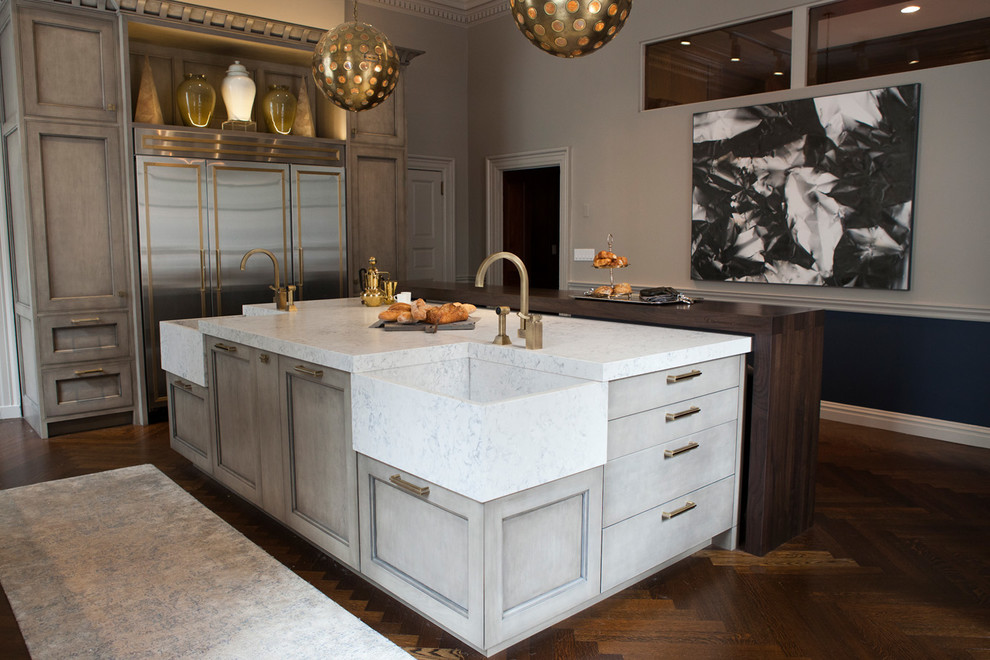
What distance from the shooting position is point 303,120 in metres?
5.62

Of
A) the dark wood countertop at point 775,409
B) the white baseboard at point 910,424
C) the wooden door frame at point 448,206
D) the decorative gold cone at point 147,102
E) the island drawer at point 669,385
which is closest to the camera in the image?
the island drawer at point 669,385

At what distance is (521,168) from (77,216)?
3807 mm

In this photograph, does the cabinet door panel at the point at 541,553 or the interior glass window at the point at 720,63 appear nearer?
the cabinet door panel at the point at 541,553

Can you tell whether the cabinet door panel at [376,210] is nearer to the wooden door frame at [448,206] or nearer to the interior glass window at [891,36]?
the wooden door frame at [448,206]

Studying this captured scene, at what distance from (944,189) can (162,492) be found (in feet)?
15.1

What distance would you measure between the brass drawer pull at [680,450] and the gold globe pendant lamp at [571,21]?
4.29 feet

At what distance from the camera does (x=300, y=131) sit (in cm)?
561

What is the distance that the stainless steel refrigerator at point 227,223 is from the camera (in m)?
4.79

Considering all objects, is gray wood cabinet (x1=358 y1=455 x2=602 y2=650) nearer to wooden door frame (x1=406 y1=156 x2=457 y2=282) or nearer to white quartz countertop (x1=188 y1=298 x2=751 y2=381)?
white quartz countertop (x1=188 y1=298 x2=751 y2=381)

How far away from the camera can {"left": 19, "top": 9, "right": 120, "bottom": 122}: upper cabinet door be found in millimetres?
4293

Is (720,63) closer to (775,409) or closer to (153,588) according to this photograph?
(775,409)

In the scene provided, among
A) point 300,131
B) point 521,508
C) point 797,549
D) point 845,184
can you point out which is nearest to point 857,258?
point 845,184

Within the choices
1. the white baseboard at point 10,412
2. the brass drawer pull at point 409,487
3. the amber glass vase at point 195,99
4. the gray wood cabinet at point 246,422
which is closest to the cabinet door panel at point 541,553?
the brass drawer pull at point 409,487

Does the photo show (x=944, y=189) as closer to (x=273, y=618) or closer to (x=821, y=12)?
(x=821, y=12)
